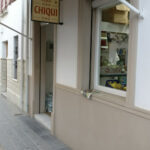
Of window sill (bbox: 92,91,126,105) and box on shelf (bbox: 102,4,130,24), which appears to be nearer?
window sill (bbox: 92,91,126,105)

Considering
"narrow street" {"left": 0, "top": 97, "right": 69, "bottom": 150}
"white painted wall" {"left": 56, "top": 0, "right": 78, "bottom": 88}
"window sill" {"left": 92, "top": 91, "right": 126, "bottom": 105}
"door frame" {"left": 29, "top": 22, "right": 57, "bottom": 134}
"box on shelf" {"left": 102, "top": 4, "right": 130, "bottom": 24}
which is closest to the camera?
"window sill" {"left": 92, "top": 91, "right": 126, "bottom": 105}

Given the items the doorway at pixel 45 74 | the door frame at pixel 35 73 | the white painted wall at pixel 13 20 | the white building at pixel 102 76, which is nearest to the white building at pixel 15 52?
the white painted wall at pixel 13 20

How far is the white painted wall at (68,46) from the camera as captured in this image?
3.21 m

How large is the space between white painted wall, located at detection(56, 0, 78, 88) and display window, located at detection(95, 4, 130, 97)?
41 cm

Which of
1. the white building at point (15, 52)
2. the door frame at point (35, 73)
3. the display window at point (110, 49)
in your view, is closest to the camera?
the display window at point (110, 49)

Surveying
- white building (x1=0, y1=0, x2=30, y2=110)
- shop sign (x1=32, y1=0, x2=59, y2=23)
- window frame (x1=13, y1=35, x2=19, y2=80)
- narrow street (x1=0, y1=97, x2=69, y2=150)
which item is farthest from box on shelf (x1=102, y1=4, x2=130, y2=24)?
window frame (x1=13, y1=35, x2=19, y2=80)

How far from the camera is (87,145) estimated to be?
2949 mm

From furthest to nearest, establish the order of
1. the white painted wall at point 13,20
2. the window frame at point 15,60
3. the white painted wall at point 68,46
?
A: the window frame at point 15,60
the white painted wall at point 13,20
the white painted wall at point 68,46

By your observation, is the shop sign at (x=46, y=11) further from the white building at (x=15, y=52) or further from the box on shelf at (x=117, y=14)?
the white building at (x=15, y=52)

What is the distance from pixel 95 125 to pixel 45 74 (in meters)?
2.78

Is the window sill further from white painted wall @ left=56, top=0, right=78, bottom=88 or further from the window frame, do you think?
the window frame

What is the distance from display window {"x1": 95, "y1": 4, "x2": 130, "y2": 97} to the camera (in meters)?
2.70

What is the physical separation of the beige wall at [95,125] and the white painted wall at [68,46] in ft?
0.74

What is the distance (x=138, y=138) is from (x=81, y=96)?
46.7 inches
